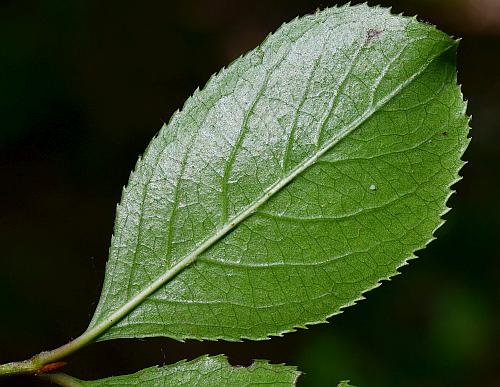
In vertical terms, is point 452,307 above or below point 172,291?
above

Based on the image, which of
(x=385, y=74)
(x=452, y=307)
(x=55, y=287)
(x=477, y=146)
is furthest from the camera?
(x=477, y=146)

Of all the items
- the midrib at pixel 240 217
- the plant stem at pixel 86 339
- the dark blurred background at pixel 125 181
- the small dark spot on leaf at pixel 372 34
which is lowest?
the plant stem at pixel 86 339

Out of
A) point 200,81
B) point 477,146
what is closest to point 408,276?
point 477,146

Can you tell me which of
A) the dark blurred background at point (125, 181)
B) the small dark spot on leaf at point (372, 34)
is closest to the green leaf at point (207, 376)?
the small dark spot on leaf at point (372, 34)

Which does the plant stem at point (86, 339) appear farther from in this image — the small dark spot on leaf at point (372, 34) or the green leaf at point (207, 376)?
the small dark spot on leaf at point (372, 34)

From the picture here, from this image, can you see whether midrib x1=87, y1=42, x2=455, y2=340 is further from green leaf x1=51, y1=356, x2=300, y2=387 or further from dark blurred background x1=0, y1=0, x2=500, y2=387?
dark blurred background x1=0, y1=0, x2=500, y2=387

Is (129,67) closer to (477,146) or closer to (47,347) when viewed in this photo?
(47,347)
